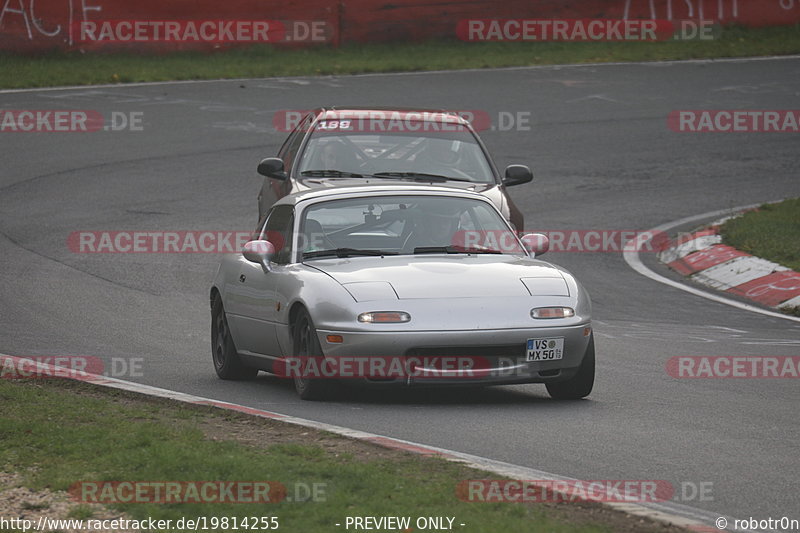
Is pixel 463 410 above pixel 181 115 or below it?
below

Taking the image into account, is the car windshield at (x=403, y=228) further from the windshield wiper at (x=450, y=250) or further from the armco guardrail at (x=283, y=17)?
the armco guardrail at (x=283, y=17)

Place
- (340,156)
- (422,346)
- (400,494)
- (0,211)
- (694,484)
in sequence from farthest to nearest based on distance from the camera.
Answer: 1. (0,211)
2. (340,156)
3. (422,346)
4. (694,484)
5. (400,494)

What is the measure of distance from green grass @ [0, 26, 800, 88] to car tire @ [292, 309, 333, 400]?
18420mm

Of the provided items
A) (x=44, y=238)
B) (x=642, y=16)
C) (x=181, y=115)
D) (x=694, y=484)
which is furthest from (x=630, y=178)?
(x=694, y=484)

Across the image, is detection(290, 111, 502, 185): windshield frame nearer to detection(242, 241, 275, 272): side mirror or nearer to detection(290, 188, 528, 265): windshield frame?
detection(290, 188, 528, 265): windshield frame

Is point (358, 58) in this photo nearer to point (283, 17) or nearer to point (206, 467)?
point (283, 17)

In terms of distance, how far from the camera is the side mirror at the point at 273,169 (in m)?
14.4

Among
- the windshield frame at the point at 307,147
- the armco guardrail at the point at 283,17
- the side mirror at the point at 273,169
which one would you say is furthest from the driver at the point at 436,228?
the armco guardrail at the point at 283,17

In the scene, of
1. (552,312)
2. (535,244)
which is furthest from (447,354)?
(535,244)

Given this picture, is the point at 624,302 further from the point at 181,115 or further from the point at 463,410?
the point at 181,115

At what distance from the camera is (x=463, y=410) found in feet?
30.4

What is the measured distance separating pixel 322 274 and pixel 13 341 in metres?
3.39

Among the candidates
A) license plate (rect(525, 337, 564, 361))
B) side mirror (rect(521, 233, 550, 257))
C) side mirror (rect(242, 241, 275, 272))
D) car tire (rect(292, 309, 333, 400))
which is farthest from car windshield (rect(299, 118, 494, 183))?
license plate (rect(525, 337, 564, 361))

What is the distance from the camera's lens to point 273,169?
14.4 metres
